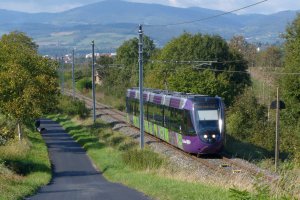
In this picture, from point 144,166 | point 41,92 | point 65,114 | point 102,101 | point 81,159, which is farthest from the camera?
point 102,101

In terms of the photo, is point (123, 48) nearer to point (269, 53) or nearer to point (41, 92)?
point (269, 53)

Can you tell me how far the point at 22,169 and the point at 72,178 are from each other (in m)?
2.84

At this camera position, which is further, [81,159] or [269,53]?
[269,53]

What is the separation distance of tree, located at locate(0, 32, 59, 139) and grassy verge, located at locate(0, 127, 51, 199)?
211cm

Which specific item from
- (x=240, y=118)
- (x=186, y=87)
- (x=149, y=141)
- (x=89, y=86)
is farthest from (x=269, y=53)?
(x=149, y=141)

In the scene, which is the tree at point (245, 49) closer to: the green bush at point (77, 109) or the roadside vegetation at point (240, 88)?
the roadside vegetation at point (240, 88)

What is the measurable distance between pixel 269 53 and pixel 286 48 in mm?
50928

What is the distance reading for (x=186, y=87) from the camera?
52.4 metres

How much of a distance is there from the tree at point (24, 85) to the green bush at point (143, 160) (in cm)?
1139

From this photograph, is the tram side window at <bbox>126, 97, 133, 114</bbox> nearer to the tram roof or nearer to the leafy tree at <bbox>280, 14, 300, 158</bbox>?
the tram roof

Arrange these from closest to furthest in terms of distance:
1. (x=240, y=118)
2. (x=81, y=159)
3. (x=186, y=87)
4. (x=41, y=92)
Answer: (x=81, y=159) → (x=41, y=92) → (x=240, y=118) → (x=186, y=87)

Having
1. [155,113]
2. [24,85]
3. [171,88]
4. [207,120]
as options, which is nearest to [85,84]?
[171,88]

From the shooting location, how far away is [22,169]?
2906cm

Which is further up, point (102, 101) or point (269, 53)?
point (269, 53)
